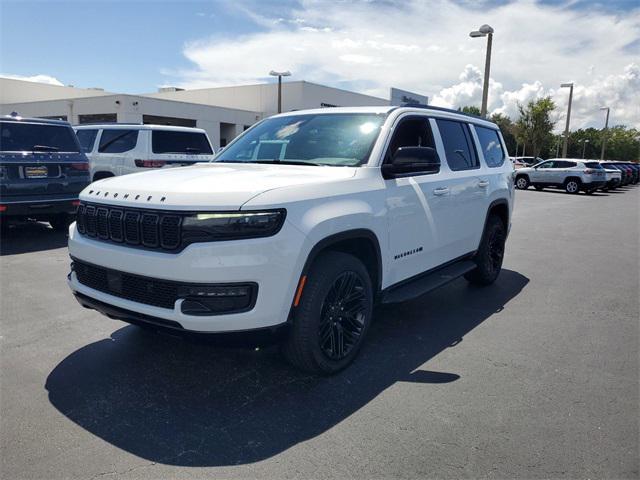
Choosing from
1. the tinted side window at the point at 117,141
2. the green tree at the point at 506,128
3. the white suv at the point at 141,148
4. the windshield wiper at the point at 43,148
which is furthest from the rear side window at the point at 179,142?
the green tree at the point at 506,128

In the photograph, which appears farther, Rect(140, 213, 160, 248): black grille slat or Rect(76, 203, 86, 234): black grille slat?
Rect(76, 203, 86, 234): black grille slat

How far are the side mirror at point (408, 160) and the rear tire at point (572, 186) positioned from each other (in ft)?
76.5

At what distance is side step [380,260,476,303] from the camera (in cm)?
410

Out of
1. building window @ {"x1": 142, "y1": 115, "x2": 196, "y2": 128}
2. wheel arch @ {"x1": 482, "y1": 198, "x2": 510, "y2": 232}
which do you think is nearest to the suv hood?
wheel arch @ {"x1": 482, "y1": 198, "x2": 510, "y2": 232}

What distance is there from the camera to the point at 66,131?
8.56m

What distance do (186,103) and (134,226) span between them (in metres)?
38.5

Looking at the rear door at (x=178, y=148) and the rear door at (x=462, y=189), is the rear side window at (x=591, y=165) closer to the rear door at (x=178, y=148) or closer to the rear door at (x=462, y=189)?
the rear door at (x=178, y=148)

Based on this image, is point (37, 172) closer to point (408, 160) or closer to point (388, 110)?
point (388, 110)

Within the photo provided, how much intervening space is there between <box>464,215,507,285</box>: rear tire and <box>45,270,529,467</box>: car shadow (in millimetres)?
1488

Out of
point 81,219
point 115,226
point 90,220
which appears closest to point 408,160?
point 115,226

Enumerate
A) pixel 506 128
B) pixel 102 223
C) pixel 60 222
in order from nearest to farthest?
pixel 102 223 → pixel 60 222 → pixel 506 128

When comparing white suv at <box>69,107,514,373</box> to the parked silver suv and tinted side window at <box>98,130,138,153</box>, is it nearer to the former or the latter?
tinted side window at <box>98,130,138,153</box>

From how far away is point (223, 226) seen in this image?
290 centimetres

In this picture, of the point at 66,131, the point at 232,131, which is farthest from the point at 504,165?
the point at 232,131
